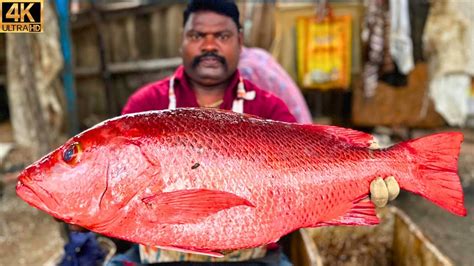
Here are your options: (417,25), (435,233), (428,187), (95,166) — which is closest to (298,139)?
(428,187)

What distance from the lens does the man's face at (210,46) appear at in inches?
103

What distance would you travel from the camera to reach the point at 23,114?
7.30 metres

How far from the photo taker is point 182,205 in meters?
1.61

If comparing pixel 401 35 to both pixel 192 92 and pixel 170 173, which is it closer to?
pixel 192 92

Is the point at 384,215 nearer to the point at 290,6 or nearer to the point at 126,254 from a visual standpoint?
the point at 126,254

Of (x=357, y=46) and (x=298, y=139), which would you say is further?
(x=357, y=46)

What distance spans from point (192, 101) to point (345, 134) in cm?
110

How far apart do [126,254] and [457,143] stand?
178 cm

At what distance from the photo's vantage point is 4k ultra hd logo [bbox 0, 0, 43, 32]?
1.83 metres

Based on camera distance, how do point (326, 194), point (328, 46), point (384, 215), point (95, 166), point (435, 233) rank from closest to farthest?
point (95, 166), point (326, 194), point (384, 215), point (435, 233), point (328, 46)

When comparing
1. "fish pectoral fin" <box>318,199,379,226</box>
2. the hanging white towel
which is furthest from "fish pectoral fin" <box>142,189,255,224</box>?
the hanging white towel

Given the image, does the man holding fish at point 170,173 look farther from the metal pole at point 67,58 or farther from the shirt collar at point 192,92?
the metal pole at point 67,58

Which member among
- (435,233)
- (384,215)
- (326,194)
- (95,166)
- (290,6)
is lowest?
(435,233)

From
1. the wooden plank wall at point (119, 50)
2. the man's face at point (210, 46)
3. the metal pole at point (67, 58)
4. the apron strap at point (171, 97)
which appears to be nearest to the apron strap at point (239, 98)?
the apron strap at point (171, 97)
